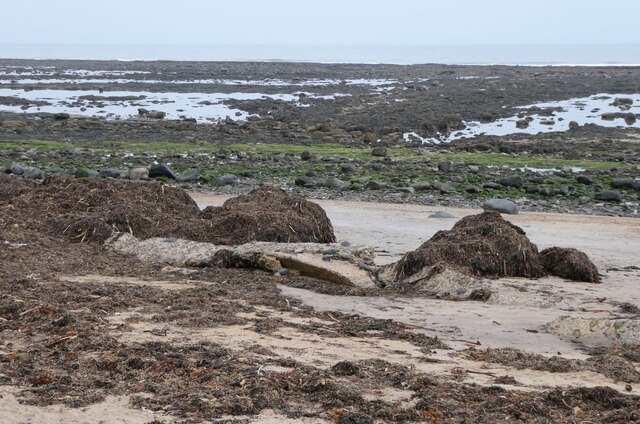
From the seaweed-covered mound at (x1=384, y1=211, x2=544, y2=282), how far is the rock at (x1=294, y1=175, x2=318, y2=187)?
8.59 meters

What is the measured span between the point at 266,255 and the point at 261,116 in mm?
28207

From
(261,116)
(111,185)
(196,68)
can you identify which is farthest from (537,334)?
(196,68)

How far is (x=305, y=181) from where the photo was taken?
21359 millimetres

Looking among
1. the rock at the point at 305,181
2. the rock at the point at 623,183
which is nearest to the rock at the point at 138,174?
the rock at the point at 305,181

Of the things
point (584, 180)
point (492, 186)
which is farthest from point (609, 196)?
point (492, 186)

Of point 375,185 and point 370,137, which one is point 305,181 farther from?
point 370,137

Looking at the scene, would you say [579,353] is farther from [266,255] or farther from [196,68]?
[196,68]

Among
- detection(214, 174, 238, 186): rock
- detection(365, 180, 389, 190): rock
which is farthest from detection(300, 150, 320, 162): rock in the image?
detection(365, 180, 389, 190): rock

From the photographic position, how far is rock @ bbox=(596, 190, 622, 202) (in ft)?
66.0

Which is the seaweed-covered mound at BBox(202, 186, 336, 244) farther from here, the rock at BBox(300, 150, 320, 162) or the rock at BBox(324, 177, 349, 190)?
the rock at BBox(300, 150, 320, 162)

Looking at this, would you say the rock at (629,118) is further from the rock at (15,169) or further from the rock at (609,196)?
the rock at (15,169)

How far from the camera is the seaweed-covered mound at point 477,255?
11.7 metres

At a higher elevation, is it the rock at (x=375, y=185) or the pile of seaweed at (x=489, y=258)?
the pile of seaweed at (x=489, y=258)

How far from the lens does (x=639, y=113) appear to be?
40.3 m
